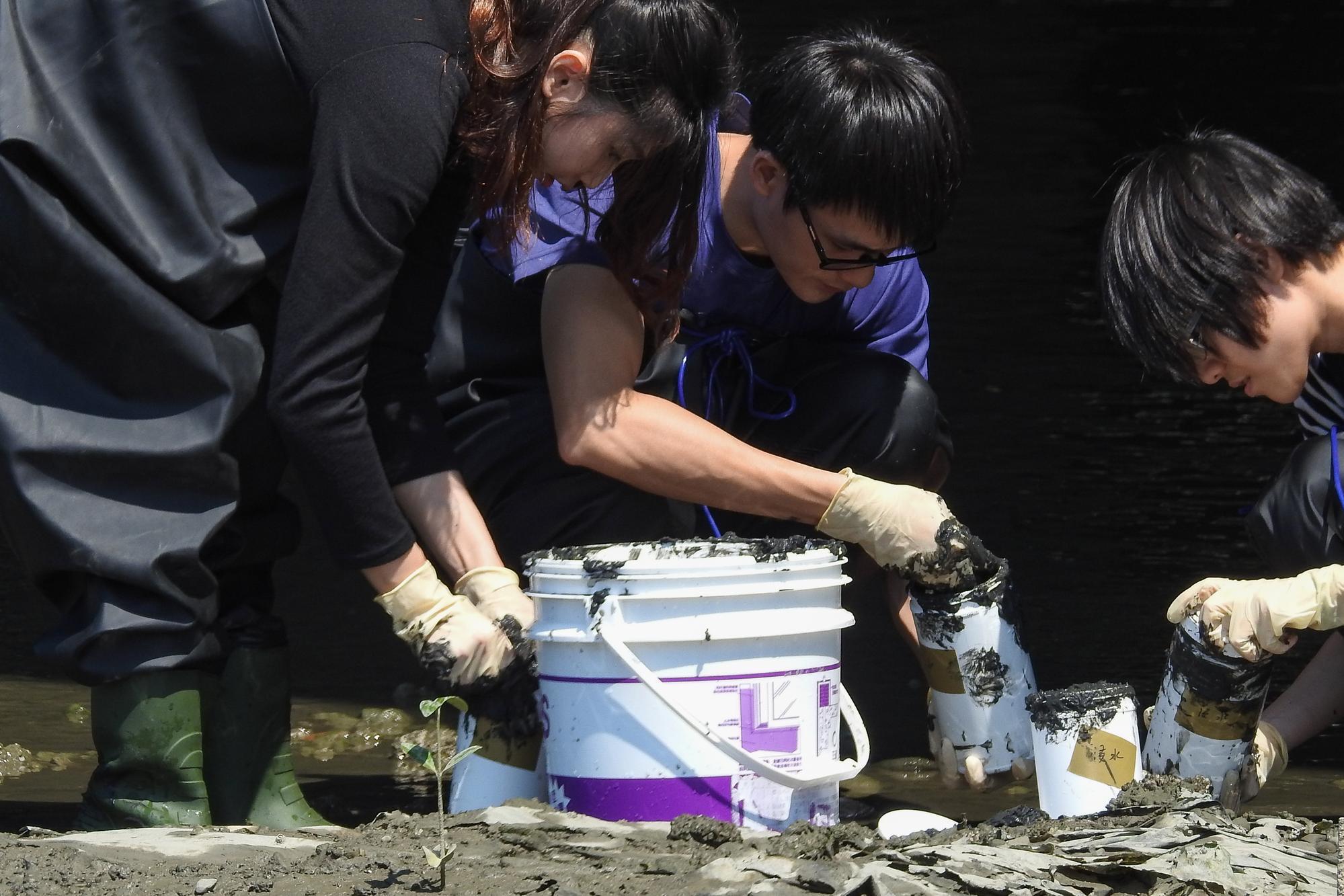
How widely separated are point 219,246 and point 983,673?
127 centimetres

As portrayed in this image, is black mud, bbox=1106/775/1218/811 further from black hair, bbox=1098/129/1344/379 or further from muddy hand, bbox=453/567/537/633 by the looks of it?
muddy hand, bbox=453/567/537/633

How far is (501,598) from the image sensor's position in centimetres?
236

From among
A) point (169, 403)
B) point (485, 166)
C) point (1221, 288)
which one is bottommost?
point (169, 403)

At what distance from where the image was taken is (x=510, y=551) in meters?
2.90

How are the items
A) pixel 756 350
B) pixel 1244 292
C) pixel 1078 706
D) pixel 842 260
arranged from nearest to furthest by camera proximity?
pixel 1078 706
pixel 1244 292
pixel 842 260
pixel 756 350

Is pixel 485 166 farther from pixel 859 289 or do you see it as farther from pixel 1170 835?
pixel 1170 835

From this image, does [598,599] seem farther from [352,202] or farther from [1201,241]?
[1201,241]

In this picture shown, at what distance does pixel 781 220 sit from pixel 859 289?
0.37 meters

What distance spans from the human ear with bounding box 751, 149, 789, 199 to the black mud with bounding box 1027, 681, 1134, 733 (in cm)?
95

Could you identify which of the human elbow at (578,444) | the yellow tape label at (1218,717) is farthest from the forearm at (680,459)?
the yellow tape label at (1218,717)

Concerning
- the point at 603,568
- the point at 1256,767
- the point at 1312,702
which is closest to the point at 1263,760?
the point at 1256,767

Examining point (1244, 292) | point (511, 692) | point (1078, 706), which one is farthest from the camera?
point (1244, 292)

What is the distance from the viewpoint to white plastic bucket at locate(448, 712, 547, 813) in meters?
Answer: 2.27

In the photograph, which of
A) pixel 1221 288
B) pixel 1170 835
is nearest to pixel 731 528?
pixel 1221 288
